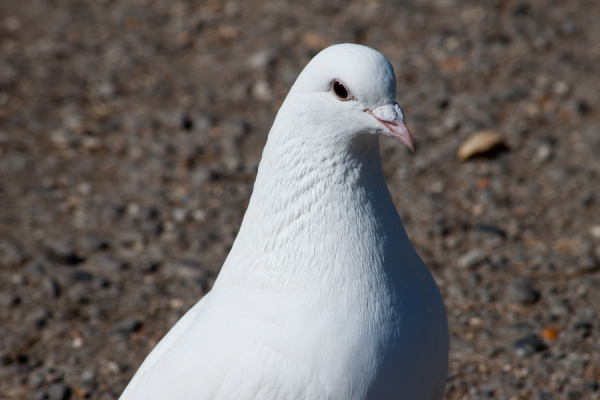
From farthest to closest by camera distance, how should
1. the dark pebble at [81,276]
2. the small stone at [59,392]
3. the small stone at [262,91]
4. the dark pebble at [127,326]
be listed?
the small stone at [262,91], the dark pebble at [81,276], the dark pebble at [127,326], the small stone at [59,392]

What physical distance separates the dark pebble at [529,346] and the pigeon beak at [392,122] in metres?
1.93

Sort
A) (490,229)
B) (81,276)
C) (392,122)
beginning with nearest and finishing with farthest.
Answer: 1. (392,122)
2. (81,276)
3. (490,229)

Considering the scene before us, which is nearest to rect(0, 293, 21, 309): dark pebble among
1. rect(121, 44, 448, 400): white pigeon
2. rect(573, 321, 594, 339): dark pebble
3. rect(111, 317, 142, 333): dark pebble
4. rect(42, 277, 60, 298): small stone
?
rect(42, 277, 60, 298): small stone

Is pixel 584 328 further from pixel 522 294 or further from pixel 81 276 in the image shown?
pixel 81 276

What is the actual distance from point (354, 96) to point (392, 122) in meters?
0.15

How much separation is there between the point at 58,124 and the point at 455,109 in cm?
302

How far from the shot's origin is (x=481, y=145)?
5508 millimetres

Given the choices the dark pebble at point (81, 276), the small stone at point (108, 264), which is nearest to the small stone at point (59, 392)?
the dark pebble at point (81, 276)

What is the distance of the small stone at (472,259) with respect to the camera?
4.63 metres

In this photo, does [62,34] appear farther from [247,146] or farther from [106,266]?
[106,266]

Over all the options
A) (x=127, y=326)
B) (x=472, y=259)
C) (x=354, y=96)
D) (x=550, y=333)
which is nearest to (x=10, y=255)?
(x=127, y=326)

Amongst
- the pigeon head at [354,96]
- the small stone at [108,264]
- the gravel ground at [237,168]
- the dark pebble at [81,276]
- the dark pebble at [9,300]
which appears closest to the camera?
the pigeon head at [354,96]

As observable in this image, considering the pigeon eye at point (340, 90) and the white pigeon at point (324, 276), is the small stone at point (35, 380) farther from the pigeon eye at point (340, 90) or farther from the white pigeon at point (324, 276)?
the pigeon eye at point (340, 90)

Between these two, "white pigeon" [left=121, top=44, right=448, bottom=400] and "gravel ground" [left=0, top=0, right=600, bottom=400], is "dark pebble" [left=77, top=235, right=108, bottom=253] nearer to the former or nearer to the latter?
"gravel ground" [left=0, top=0, right=600, bottom=400]
